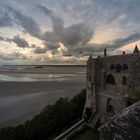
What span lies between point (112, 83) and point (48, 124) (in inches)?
410

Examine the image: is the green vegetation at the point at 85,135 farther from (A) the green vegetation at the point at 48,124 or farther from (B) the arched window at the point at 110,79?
(B) the arched window at the point at 110,79

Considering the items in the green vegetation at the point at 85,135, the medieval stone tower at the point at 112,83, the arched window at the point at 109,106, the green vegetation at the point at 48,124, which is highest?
the medieval stone tower at the point at 112,83

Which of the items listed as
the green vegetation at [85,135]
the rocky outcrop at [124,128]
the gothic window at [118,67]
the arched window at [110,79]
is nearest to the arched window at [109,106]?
the arched window at [110,79]

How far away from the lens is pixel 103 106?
22.4 metres

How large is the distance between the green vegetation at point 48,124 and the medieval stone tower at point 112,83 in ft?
10.6

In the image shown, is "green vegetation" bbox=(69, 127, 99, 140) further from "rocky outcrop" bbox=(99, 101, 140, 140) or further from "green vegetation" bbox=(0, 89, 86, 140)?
"rocky outcrop" bbox=(99, 101, 140, 140)

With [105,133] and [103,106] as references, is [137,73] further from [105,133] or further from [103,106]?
[105,133]

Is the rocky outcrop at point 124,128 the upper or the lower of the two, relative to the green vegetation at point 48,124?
upper

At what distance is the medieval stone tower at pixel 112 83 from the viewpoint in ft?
56.7

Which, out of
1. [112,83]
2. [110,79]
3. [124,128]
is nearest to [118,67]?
[110,79]

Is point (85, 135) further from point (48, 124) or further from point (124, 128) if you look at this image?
point (124, 128)

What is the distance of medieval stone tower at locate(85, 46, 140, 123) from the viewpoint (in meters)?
17.3

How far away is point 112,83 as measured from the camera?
20891mm

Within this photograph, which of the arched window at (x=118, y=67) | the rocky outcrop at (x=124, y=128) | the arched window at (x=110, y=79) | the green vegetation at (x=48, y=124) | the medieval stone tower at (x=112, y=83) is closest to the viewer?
the rocky outcrop at (x=124, y=128)
